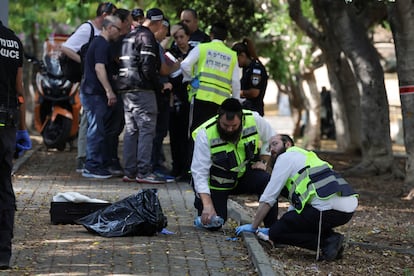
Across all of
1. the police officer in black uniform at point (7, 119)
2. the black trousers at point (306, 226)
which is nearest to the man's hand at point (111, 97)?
the black trousers at point (306, 226)

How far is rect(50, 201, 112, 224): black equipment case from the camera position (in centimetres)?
989

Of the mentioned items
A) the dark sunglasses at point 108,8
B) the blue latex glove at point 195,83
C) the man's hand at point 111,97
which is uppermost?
the dark sunglasses at point 108,8

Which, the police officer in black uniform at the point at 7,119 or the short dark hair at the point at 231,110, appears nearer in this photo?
the police officer in black uniform at the point at 7,119

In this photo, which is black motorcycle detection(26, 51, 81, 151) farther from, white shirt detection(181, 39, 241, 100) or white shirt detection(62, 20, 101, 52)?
white shirt detection(181, 39, 241, 100)

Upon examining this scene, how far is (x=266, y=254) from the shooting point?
8711 mm

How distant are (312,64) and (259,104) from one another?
15.6 m

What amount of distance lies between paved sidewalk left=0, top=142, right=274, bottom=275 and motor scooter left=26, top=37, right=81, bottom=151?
536cm

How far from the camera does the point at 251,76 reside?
46.8 ft

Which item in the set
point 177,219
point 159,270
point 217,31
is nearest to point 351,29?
point 217,31

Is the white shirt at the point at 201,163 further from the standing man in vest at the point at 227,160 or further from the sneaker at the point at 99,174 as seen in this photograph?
the sneaker at the point at 99,174

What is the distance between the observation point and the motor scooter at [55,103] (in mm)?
17000

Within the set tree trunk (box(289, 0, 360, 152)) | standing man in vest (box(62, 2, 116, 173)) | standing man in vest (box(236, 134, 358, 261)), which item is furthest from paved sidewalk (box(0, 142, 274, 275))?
tree trunk (box(289, 0, 360, 152))

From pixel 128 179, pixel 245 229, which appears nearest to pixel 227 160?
pixel 245 229

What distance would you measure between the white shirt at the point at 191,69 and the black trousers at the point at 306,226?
3692mm
